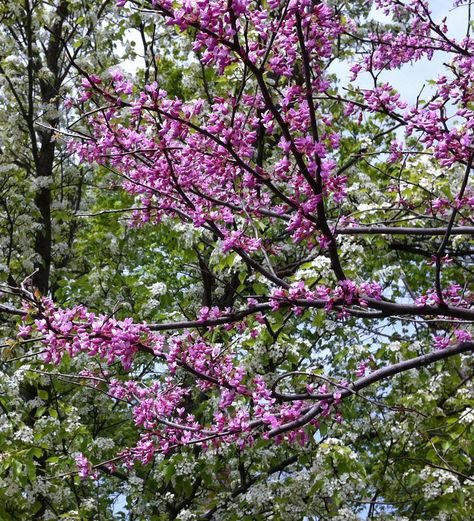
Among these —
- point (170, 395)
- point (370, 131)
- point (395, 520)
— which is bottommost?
point (395, 520)

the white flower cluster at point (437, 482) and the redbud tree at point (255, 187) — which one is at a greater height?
the redbud tree at point (255, 187)

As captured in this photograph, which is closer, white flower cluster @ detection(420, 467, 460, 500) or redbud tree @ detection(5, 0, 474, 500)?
redbud tree @ detection(5, 0, 474, 500)

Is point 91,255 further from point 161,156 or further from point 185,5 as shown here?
point 185,5

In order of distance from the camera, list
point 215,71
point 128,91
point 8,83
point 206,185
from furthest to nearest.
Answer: point 8,83, point 215,71, point 206,185, point 128,91

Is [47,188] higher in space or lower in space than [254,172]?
higher

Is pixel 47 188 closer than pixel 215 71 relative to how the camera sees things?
No

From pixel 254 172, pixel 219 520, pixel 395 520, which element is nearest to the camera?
pixel 254 172

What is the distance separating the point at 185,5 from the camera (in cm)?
279

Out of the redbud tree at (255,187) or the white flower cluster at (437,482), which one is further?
the white flower cluster at (437,482)

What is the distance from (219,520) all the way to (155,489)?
1.57 m

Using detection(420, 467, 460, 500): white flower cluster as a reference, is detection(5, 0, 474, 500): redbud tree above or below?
above

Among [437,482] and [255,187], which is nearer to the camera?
[255,187]

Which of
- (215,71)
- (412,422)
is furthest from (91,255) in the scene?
(412,422)

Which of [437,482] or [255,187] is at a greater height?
[255,187]
